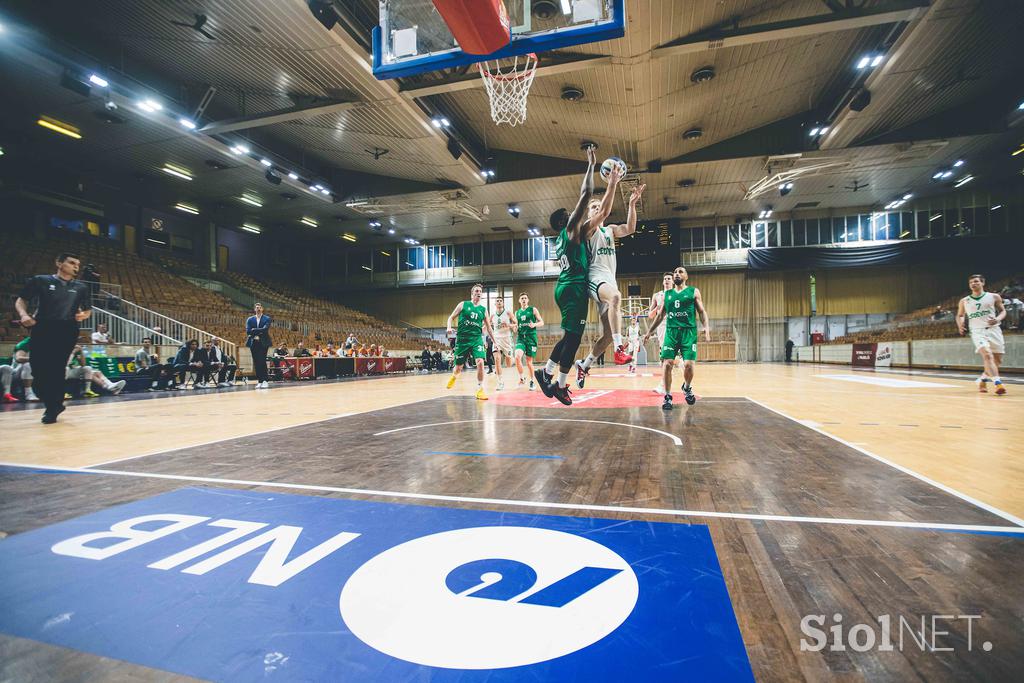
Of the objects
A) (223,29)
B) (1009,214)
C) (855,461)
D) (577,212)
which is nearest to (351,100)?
(223,29)

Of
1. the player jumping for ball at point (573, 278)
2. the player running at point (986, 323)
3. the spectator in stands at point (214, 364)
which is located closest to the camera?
the player jumping for ball at point (573, 278)

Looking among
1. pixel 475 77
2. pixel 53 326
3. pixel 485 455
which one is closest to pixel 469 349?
pixel 485 455

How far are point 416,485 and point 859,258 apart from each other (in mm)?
31961

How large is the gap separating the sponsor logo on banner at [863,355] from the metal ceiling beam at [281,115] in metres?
23.5

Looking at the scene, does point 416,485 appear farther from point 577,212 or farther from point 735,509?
point 577,212

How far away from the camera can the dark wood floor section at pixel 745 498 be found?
134cm

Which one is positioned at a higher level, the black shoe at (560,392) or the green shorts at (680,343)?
the green shorts at (680,343)

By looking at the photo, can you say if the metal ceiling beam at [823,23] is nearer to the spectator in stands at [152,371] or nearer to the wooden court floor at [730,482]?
the wooden court floor at [730,482]

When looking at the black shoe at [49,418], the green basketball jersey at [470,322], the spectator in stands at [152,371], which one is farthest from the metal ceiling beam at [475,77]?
the black shoe at [49,418]

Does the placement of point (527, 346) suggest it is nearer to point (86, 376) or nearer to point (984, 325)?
point (984, 325)

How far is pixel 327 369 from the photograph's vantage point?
59.1 ft

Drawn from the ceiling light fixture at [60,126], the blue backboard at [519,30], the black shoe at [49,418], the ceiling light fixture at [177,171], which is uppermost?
the ceiling light fixture at [60,126]

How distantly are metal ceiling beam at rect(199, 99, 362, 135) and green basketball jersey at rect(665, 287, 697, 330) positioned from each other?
41.8ft

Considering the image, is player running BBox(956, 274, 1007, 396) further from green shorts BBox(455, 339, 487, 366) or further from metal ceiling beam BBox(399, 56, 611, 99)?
metal ceiling beam BBox(399, 56, 611, 99)
